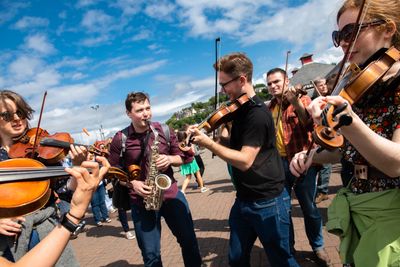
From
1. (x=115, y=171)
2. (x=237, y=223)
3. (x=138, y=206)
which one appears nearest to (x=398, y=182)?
(x=237, y=223)

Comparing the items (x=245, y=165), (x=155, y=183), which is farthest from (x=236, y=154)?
(x=155, y=183)

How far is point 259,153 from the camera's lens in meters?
2.71

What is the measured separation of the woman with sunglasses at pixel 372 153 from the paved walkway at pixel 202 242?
2639 millimetres

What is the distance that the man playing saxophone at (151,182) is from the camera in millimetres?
3369

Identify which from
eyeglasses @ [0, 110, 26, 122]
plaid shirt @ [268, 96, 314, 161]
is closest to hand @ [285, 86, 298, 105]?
plaid shirt @ [268, 96, 314, 161]

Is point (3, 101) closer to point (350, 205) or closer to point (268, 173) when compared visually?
point (268, 173)

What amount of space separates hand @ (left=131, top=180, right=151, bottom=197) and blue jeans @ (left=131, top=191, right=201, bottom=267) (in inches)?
9.9

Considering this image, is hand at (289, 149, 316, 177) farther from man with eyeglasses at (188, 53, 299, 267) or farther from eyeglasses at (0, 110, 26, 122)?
eyeglasses at (0, 110, 26, 122)

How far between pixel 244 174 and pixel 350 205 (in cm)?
116

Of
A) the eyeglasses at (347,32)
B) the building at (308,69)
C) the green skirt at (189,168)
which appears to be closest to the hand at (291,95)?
the eyeglasses at (347,32)

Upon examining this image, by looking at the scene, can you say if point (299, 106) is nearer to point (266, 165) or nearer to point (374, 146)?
point (266, 165)

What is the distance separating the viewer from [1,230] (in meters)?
2.11

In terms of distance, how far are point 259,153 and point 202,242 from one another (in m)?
3.42

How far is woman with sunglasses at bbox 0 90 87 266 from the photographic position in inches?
87.0
